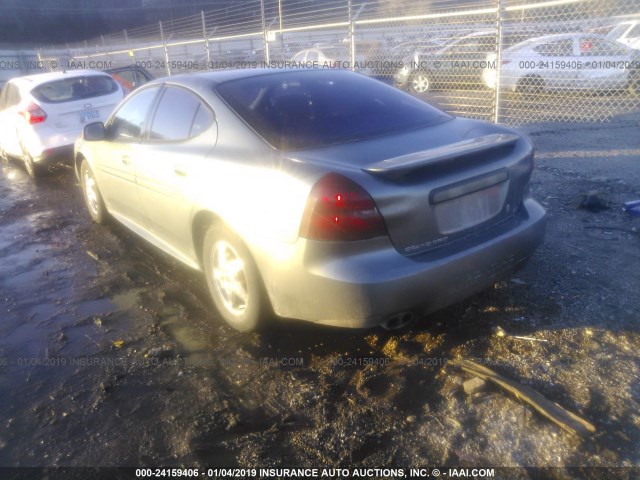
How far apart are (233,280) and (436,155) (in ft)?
4.79

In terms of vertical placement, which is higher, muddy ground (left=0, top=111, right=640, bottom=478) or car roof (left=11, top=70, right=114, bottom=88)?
car roof (left=11, top=70, right=114, bottom=88)

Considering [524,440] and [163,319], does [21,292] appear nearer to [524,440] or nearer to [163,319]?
[163,319]

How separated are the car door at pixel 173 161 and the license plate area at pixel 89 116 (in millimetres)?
4733

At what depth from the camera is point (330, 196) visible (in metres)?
2.63

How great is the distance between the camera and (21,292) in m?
4.38

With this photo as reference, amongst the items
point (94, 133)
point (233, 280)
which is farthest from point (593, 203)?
point (94, 133)

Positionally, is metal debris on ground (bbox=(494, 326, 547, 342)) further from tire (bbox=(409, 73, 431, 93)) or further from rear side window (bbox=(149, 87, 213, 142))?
tire (bbox=(409, 73, 431, 93))

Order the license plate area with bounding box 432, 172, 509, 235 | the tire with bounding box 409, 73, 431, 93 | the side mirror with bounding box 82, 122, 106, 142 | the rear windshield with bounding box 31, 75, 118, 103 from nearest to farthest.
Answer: the license plate area with bounding box 432, 172, 509, 235, the side mirror with bounding box 82, 122, 106, 142, the rear windshield with bounding box 31, 75, 118, 103, the tire with bounding box 409, 73, 431, 93

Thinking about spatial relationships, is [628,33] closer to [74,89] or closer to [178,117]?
[74,89]

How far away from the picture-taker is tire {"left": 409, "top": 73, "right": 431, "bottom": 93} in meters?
12.4

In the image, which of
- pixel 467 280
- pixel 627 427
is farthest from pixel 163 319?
pixel 627 427

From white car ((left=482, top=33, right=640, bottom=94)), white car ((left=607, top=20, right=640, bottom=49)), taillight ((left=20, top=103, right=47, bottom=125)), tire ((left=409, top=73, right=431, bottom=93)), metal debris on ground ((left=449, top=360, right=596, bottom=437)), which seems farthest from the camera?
tire ((left=409, top=73, right=431, bottom=93))

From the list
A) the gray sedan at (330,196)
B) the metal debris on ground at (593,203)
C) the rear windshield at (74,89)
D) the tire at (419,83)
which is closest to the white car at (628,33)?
the tire at (419,83)

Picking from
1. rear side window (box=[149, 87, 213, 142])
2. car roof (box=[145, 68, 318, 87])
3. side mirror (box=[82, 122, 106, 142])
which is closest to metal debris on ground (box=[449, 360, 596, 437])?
rear side window (box=[149, 87, 213, 142])
